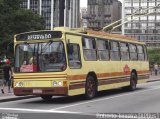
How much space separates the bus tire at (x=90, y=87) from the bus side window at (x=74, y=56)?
44.1 inches

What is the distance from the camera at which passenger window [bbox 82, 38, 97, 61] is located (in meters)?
19.4

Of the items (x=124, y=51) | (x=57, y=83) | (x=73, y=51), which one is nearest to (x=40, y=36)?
(x=73, y=51)

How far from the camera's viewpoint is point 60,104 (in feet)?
58.3

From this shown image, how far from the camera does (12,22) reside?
60.8 m

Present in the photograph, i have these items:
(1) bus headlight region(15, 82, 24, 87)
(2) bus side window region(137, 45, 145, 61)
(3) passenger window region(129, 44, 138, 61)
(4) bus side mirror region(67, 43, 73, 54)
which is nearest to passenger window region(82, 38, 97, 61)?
(4) bus side mirror region(67, 43, 73, 54)

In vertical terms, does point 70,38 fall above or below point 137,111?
above

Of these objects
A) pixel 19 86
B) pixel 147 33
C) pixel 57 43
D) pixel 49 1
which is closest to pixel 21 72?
pixel 19 86

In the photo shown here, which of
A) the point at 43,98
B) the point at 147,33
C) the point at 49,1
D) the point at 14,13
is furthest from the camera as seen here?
the point at 147,33

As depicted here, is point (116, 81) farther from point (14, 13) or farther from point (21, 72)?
point (14, 13)

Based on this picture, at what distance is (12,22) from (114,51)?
3995 cm

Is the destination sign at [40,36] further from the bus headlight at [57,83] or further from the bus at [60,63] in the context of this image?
the bus headlight at [57,83]

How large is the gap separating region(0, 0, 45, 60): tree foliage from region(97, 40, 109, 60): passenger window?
32937 mm

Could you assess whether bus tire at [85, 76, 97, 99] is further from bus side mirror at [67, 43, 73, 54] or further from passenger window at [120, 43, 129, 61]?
passenger window at [120, 43, 129, 61]

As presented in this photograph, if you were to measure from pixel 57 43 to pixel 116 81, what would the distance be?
5.49 m
